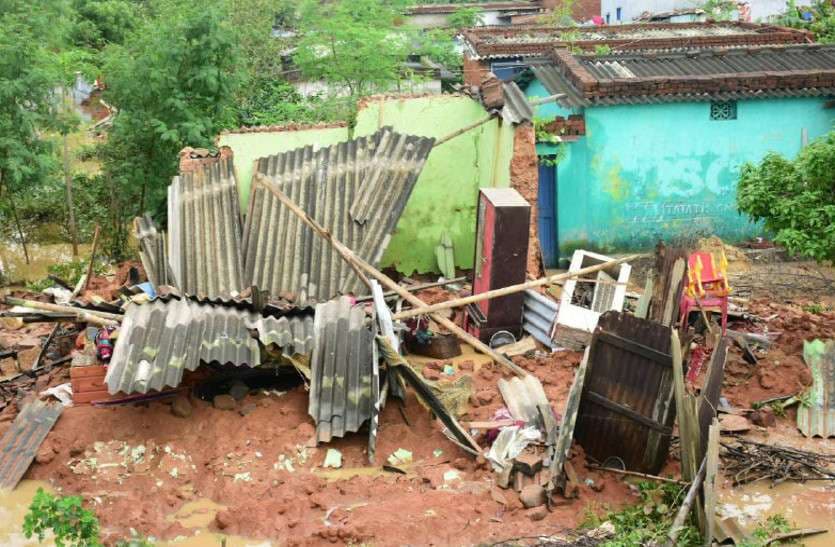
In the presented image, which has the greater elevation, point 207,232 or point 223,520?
point 207,232

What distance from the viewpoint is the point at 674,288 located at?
8594mm

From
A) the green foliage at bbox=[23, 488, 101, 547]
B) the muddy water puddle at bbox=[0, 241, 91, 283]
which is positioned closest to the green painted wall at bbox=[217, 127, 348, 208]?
the muddy water puddle at bbox=[0, 241, 91, 283]

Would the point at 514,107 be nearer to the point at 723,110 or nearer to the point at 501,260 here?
the point at 501,260

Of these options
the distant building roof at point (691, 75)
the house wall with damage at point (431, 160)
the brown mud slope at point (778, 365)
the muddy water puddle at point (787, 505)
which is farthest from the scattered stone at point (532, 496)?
the distant building roof at point (691, 75)

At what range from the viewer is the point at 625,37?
21.3 m

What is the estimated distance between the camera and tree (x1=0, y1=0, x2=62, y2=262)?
12805 millimetres

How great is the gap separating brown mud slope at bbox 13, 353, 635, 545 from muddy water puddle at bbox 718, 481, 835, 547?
0.93 metres

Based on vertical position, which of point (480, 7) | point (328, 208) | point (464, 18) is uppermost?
point (480, 7)

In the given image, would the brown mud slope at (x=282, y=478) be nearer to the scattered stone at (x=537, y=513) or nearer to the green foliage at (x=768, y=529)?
the scattered stone at (x=537, y=513)

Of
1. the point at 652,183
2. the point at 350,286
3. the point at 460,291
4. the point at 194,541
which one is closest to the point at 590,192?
the point at 652,183

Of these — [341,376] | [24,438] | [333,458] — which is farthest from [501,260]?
[24,438]

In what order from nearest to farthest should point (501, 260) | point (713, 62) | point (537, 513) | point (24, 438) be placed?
point (537, 513)
point (24, 438)
point (501, 260)
point (713, 62)

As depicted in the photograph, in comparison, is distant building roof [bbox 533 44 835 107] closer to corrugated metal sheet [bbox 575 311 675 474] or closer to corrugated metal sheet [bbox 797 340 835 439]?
corrugated metal sheet [bbox 797 340 835 439]

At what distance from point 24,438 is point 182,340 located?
1.67 m
